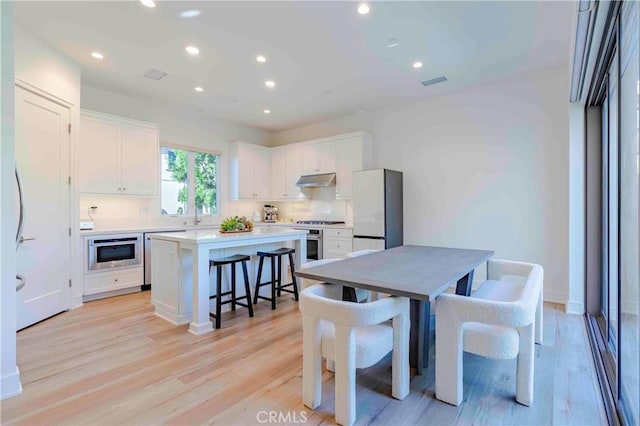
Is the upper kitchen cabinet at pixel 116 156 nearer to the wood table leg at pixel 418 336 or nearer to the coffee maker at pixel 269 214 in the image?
the coffee maker at pixel 269 214

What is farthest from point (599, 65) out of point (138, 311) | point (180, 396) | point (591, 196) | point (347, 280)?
point (138, 311)

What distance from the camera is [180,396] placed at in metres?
1.98

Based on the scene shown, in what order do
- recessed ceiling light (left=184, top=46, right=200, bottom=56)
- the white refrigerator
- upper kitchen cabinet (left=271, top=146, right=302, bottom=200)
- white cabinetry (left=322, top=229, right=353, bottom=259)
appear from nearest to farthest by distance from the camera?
recessed ceiling light (left=184, top=46, right=200, bottom=56), the white refrigerator, white cabinetry (left=322, top=229, right=353, bottom=259), upper kitchen cabinet (left=271, top=146, right=302, bottom=200)

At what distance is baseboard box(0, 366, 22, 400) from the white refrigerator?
390cm

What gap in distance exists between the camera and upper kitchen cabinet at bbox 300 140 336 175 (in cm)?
566

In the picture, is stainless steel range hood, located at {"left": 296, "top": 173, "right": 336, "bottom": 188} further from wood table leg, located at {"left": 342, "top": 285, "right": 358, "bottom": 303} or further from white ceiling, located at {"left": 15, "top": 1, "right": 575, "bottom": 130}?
wood table leg, located at {"left": 342, "top": 285, "right": 358, "bottom": 303}

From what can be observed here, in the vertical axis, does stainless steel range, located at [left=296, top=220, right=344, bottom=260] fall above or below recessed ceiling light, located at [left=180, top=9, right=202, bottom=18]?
below

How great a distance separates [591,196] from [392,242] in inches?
93.2

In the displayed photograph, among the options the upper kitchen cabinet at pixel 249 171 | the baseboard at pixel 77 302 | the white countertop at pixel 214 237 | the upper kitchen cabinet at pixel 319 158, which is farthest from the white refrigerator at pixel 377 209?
the baseboard at pixel 77 302

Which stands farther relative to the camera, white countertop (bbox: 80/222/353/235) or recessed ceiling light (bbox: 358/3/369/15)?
white countertop (bbox: 80/222/353/235)

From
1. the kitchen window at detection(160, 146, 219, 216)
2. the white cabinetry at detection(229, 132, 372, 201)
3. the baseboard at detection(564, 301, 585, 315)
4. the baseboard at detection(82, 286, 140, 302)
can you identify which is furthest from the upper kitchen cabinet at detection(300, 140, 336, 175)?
the baseboard at detection(564, 301, 585, 315)

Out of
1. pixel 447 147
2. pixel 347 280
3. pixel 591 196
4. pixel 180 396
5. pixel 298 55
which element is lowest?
pixel 180 396

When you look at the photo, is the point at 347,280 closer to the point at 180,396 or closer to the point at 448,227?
the point at 180,396

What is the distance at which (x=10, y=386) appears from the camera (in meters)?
2.00
